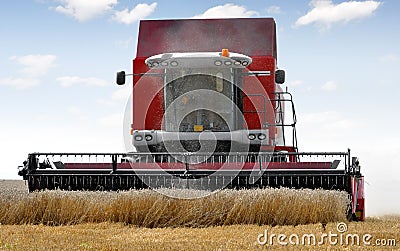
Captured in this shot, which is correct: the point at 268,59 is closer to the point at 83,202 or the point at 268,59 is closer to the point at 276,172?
the point at 276,172

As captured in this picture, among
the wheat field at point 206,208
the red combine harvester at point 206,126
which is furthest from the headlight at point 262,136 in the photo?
the wheat field at point 206,208

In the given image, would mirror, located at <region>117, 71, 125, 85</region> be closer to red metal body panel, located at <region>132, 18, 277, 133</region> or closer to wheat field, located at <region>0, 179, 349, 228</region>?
red metal body panel, located at <region>132, 18, 277, 133</region>

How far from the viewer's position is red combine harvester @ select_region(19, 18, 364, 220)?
31.3 ft

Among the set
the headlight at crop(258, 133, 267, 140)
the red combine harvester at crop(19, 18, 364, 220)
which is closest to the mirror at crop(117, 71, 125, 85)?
the red combine harvester at crop(19, 18, 364, 220)

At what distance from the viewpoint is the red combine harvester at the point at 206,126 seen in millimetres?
9531

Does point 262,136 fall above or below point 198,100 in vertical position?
below

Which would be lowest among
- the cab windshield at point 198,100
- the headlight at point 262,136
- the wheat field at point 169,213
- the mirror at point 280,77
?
the wheat field at point 169,213

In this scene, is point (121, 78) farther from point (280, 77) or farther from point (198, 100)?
point (280, 77)

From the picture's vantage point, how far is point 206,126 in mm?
10320

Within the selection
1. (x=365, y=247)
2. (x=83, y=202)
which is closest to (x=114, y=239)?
(x=83, y=202)

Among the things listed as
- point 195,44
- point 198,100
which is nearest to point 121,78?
point 198,100

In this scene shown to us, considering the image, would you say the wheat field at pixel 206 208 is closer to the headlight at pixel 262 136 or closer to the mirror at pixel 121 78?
the headlight at pixel 262 136

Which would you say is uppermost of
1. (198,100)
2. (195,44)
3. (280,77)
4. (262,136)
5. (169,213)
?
(195,44)

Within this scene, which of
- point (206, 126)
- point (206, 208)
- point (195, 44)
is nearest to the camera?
point (206, 208)
